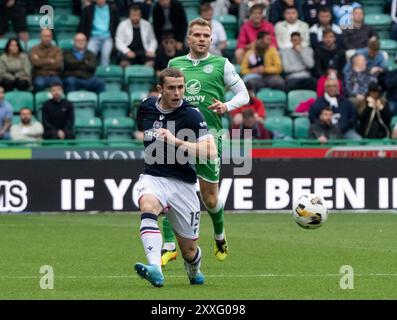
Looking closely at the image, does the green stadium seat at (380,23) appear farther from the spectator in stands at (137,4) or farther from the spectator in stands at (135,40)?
the spectator in stands at (135,40)

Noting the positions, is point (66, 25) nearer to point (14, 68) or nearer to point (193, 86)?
point (14, 68)

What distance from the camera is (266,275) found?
41.4 ft

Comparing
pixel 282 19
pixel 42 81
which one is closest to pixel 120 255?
pixel 42 81

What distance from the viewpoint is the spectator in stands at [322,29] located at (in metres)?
24.5

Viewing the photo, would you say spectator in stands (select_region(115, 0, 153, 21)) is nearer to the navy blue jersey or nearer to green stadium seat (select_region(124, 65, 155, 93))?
green stadium seat (select_region(124, 65, 155, 93))

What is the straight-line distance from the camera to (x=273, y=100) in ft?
77.9

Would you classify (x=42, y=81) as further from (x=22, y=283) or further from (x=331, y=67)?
(x=22, y=283)

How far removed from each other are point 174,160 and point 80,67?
1227cm

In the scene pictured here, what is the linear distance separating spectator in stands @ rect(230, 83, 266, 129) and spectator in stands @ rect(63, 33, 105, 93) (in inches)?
112

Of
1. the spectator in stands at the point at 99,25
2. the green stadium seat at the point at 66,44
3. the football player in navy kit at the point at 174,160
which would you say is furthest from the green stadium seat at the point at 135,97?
the football player in navy kit at the point at 174,160

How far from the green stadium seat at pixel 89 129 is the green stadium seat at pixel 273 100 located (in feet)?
9.76

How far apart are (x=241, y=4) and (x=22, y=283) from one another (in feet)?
46.7

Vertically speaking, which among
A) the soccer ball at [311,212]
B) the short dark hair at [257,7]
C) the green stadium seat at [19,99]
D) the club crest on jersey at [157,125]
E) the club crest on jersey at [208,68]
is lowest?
the soccer ball at [311,212]
